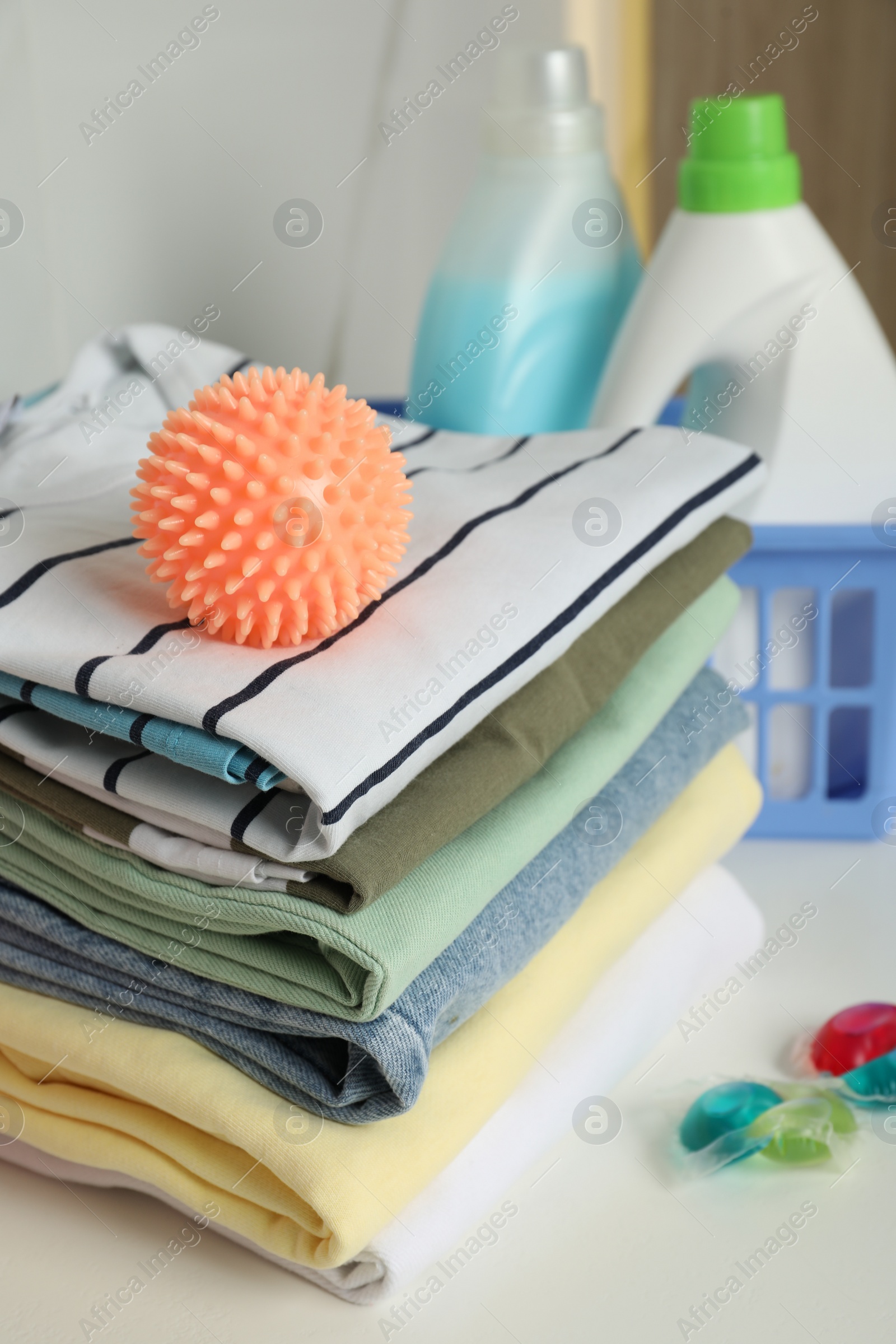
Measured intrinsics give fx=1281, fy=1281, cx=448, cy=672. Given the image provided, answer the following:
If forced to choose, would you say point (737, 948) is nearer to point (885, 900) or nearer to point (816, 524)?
point (885, 900)

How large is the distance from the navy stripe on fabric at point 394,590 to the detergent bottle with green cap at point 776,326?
11cm

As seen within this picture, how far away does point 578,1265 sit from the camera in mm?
469

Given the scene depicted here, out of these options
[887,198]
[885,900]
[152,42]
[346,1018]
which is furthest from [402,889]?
[887,198]

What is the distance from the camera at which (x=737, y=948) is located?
63 centimetres

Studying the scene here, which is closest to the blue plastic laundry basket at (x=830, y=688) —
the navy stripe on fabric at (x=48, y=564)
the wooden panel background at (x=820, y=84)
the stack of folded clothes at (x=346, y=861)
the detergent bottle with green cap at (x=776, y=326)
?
the detergent bottle with green cap at (x=776, y=326)

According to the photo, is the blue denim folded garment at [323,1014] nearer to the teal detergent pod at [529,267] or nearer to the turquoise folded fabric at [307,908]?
the turquoise folded fabric at [307,908]

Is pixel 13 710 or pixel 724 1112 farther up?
pixel 13 710

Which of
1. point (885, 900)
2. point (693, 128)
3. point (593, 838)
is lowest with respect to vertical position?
point (885, 900)

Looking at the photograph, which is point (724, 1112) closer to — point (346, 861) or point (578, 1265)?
point (578, 1265)

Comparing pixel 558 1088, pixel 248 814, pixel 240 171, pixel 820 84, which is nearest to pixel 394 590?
pixel 248 814

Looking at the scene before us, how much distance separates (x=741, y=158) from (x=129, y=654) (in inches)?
17.5

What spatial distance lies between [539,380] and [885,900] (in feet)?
1.12

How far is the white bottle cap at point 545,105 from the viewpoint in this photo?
2.35ft

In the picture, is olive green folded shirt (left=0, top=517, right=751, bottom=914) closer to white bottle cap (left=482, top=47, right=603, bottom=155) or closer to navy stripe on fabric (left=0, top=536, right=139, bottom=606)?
navy stripe on fabric (left=0, top=536, right=139, bottom=606)
